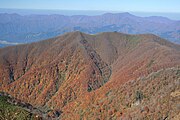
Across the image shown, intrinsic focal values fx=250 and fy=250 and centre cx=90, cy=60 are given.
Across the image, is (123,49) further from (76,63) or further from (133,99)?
(133,99)

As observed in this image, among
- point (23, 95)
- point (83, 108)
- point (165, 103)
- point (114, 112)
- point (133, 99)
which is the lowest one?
point (23, 95)

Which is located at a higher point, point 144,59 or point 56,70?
point 144,59

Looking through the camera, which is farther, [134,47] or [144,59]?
[134,47]

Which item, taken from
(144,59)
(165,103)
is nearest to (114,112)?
(165,103)

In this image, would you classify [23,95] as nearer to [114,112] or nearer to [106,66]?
[106,66]

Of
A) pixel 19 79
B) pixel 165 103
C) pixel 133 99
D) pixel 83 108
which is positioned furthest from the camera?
pixel 19 79

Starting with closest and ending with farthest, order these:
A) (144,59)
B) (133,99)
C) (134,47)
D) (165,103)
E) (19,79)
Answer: (165,103) → (133,99) → (144,59) → (19,79) → (134,47)
